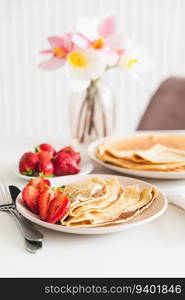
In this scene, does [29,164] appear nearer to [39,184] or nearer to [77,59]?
Answer: [39,184]

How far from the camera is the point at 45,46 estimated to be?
157 inches

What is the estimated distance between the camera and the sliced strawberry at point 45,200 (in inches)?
42.6

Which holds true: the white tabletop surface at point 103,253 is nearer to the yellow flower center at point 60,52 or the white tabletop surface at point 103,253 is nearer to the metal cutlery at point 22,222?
the metal cutlery at point 22,222

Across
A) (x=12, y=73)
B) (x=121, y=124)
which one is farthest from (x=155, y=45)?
(x=12, y=73)

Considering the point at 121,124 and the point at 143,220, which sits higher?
the point at 143,220

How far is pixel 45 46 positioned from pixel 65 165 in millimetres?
2660

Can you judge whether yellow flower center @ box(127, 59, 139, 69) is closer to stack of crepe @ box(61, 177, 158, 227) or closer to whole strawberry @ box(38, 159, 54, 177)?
whole strawberry @ box(38, 159, 54, 177)

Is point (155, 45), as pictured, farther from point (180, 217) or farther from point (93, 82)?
point (180, 217)

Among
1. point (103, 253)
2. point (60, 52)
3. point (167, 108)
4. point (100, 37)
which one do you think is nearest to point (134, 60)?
point (100, 37)

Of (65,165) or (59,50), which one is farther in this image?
(59,50)

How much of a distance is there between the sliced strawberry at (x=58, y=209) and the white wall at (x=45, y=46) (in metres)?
2.91

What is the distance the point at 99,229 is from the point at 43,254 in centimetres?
12

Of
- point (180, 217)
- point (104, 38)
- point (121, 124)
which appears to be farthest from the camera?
point (121, 124)

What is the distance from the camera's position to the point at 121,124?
4266mm
